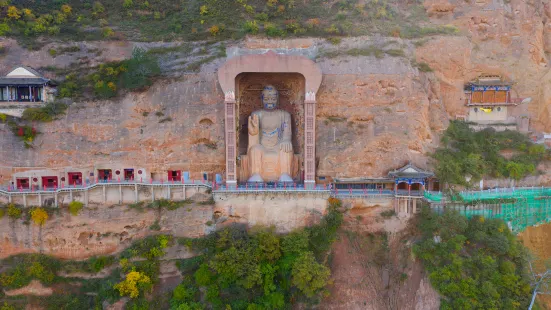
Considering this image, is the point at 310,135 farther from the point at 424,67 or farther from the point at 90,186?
the point at 90,186

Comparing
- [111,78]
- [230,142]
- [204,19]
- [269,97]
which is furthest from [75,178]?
[204,19]

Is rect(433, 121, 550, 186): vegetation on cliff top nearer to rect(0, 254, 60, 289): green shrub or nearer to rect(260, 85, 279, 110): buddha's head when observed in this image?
rect(260, 85, 279, 110): buddha's head

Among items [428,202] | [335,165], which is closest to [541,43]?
[428,202]

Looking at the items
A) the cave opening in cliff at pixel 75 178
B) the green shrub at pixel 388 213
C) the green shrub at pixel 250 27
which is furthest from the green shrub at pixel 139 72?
the green shrub at pixel 388 213

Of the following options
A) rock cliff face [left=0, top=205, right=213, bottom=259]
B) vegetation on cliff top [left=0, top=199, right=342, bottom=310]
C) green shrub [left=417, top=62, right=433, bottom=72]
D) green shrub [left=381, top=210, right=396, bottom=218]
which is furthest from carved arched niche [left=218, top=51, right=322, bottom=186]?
green shrub [left=417, top=62, right=433, bottom=72]

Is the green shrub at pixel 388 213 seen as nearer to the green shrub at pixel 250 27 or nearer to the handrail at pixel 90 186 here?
the handrail at pixel 90 186

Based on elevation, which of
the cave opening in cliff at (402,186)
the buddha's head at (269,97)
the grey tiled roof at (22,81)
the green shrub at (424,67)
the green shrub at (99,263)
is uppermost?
the green shrub at (424,67)
